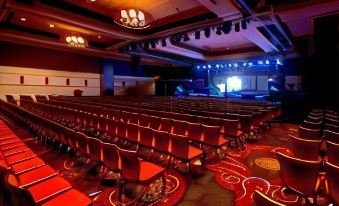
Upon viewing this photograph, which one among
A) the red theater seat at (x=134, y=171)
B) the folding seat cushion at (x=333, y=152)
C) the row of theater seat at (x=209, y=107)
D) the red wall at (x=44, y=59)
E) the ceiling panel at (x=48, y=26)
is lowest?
the red theater seat at (x=134, y=171)

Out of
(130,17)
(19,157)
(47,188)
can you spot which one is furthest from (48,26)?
(47,188)

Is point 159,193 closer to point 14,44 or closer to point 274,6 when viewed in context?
point 274,6

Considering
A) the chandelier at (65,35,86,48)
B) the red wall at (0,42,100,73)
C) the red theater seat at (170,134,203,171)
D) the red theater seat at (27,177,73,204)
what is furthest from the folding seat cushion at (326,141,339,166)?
the red wall at (0,42,100,73)

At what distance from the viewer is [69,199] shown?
1812 mm

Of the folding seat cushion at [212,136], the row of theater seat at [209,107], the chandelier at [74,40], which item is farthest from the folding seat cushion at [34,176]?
the chandelier at [74,40]

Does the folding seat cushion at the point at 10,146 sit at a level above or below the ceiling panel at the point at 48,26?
below

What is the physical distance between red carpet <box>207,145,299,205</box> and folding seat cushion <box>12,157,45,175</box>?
7.72 feet

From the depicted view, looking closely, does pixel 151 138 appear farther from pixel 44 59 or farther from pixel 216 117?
pixel 44 59

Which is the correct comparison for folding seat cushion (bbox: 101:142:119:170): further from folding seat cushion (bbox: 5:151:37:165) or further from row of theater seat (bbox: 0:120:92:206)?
folding seat cushion (bbox: 5:151:37:165)

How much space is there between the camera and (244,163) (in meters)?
3.56

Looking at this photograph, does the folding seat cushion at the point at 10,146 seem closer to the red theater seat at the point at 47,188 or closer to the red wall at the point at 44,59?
the red theater seat at the point at 47,188

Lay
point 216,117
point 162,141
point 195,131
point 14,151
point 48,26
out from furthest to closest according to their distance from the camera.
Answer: point 48,26 → point 216,117 → point 195,131 → point 162,141 → point 14,151

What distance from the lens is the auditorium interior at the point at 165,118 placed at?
238 centimetres

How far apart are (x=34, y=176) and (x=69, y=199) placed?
0.65 metres
